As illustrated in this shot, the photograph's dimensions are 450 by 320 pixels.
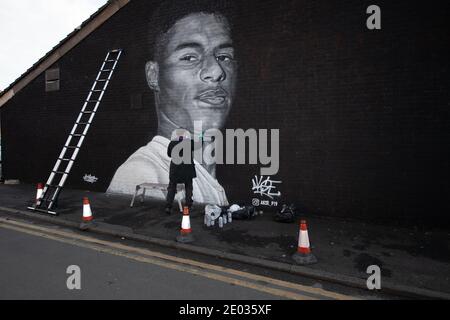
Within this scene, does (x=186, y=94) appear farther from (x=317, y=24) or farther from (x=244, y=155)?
(x=317, y=24)

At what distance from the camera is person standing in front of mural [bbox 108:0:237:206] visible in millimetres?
8320

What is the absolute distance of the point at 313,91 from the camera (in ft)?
23.8

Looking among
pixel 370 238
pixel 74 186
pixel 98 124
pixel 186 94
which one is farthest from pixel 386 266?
Result: pixel 74 186

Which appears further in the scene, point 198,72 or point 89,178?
point 89,178

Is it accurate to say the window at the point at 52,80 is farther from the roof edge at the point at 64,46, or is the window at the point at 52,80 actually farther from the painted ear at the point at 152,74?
the painted ear at the point at 152,74

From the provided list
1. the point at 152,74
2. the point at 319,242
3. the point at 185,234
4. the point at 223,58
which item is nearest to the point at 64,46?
the point at 152,74

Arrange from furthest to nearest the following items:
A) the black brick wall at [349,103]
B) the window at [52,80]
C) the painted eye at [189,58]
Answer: the window at [52,80] < the painted eye at [189,58] < the black brick wall at [349,103]

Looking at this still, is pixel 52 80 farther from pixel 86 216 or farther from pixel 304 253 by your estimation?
pixel 304 253

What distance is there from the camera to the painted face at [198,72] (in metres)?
8.28

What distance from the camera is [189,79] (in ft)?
28.6

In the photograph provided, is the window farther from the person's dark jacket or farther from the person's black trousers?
the person's black trousers

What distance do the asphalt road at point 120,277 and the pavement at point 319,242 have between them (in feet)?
1.69

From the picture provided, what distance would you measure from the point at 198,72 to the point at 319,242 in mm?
5587

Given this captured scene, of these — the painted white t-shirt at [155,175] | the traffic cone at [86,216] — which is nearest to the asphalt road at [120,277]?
the traffic cone at [86,216]
